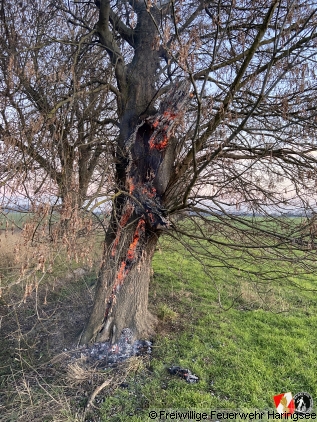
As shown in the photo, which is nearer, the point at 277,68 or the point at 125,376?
the point at 277,68

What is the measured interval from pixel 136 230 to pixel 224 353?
2.10 metres

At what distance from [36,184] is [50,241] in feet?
3.85

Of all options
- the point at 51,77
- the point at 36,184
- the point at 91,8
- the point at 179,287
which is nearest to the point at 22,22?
the point at 51,77

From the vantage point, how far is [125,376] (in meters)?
3.49

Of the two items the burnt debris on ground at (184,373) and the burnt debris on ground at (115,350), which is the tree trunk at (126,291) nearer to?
the burnt debris on ground at (115,350)

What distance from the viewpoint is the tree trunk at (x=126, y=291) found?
13.6 ft

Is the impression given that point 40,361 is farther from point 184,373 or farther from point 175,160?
point 175,160

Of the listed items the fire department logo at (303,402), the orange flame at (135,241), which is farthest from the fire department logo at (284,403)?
the orange flame at (135,241)

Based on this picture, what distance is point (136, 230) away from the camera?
13.4ft

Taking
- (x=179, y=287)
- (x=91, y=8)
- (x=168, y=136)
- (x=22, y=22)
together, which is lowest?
(x=179, y=287)

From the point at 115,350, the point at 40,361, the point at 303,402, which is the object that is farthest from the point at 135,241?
the point at 303,402

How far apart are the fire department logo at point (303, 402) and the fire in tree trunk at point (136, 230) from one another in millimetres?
2110

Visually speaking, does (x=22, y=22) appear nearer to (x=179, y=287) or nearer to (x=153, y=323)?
(x=153, y=323)

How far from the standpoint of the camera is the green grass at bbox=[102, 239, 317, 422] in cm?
317
